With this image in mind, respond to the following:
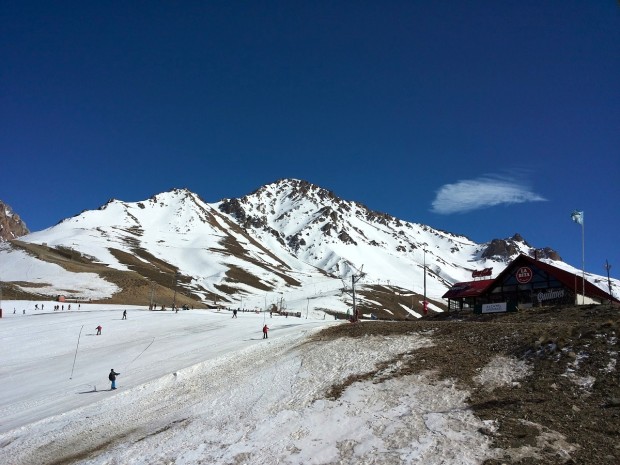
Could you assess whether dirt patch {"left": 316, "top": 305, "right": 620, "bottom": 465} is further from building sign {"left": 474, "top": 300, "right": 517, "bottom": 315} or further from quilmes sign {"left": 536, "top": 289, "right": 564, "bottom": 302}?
quilmes sign {"left": 536, "top": 289, "right": 564, "bottom": 302}

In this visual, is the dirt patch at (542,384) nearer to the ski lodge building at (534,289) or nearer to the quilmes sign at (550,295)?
the ski lodge building at (534,289)

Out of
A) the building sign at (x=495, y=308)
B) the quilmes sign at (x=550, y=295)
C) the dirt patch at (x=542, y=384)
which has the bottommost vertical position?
the dirt patch at (x=542, y=384)

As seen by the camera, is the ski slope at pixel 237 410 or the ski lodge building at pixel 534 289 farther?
the ski lodge building at pixel 534 289

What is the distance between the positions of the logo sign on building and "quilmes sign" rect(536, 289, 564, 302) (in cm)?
235

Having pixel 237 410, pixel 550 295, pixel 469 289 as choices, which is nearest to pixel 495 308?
pixel 550 295

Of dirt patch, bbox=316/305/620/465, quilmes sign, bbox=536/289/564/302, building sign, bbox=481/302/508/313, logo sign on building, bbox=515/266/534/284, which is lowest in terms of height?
dirt patch, bbox=316/305/620/465

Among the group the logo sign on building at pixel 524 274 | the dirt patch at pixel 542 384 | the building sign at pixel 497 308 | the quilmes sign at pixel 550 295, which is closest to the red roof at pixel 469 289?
the logo sign on building at pixel 524 274

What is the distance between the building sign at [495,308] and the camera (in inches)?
1772

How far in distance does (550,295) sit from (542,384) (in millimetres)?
34709

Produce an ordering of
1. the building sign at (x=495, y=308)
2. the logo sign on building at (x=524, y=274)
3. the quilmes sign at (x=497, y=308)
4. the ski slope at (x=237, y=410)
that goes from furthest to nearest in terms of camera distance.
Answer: the logo sign on building at (x=524, y=274) → the building sign at (x=495, y=308) → the quilmes sign at (x=497, y=308) → the ski slope at (x=237, y=410)

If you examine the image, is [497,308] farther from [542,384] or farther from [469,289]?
[542,384]

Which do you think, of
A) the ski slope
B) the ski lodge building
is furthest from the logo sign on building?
the ski slope

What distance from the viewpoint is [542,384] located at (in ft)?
59.1

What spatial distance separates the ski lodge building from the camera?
46906 millimetres
